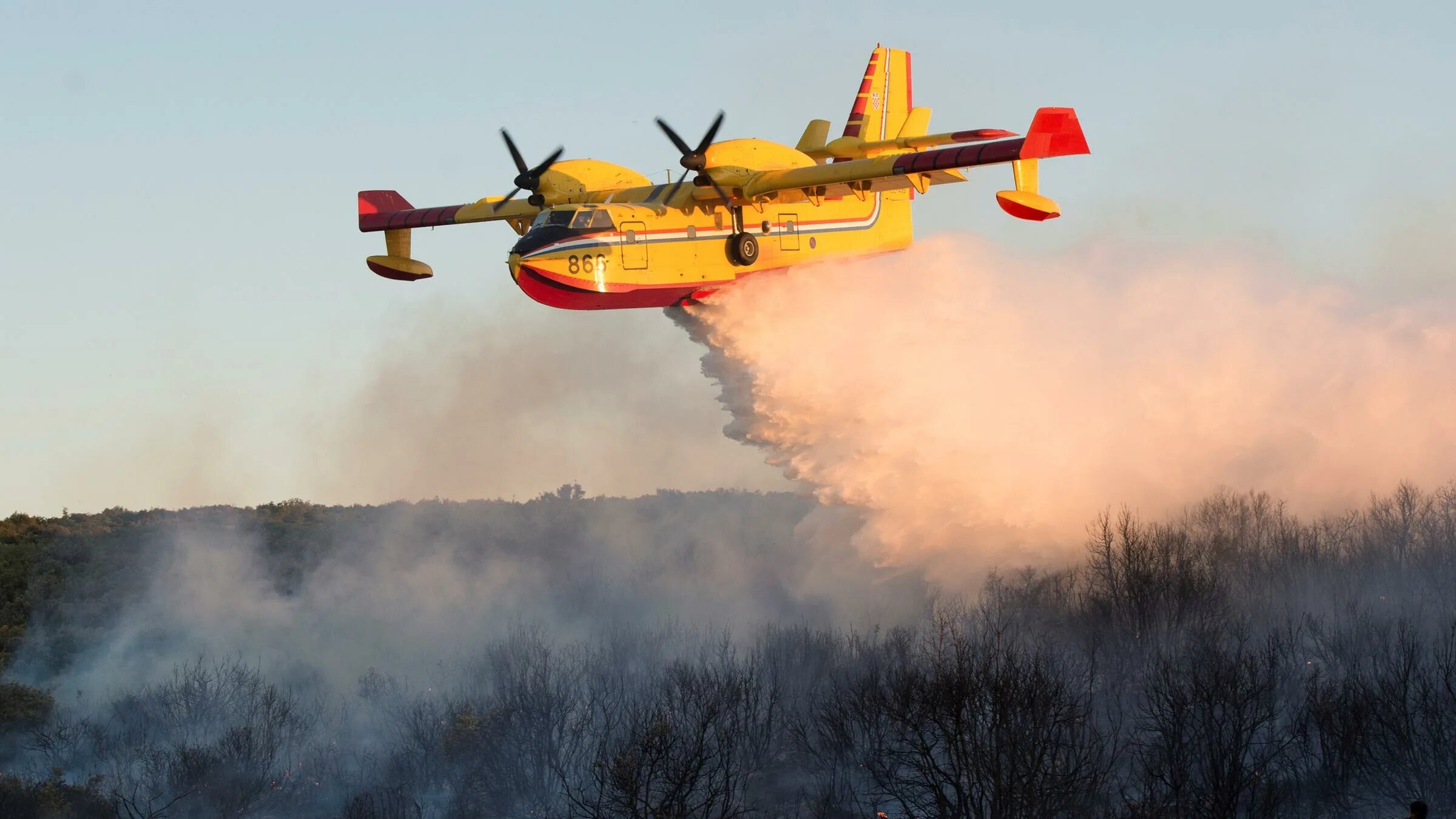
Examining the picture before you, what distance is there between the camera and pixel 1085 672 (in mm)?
46812

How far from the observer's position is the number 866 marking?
30750 millimetres

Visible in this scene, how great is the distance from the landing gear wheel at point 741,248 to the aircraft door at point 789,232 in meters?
0.88

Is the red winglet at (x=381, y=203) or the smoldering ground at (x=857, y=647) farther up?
the red winglet at (x=381, y=203)

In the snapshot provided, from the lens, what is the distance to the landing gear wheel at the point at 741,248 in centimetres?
3347

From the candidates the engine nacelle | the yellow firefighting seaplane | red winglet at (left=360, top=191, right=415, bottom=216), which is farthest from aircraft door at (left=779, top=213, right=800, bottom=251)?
red winglet at (left=360, top=191, right=415, bottom=216)

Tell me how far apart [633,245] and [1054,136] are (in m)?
8.23

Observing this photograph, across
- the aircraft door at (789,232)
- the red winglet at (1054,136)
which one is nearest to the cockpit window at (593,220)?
the aircraft door at (789,232)

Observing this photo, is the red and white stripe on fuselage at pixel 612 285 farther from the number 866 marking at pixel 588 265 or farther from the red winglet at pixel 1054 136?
the red winglet at pixel 1054 136

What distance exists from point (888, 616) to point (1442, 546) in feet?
68.2

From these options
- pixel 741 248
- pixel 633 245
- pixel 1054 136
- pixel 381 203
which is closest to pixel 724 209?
pixel 741 248

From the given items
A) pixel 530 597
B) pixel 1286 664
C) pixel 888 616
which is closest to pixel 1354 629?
pixel 1286 664

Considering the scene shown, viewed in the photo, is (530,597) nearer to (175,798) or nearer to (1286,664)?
(175,798)

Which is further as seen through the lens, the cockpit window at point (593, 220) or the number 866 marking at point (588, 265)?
the cockpit window at point (593, 220)

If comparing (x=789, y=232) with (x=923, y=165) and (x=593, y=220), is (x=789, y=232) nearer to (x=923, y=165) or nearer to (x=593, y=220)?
(x=923, y=165)
